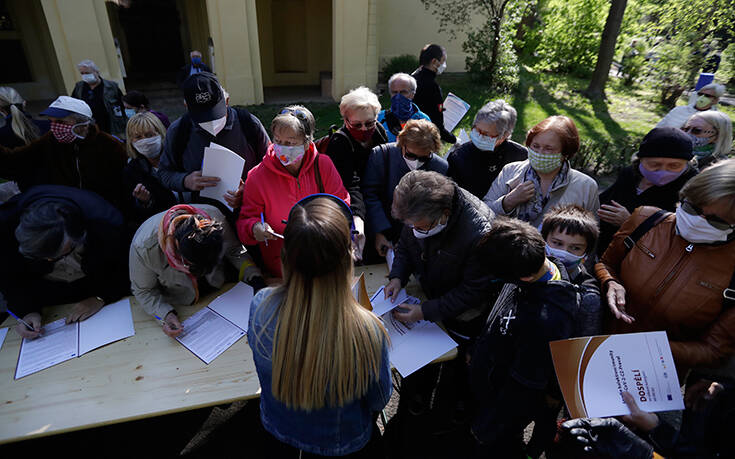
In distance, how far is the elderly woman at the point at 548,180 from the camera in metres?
2.67

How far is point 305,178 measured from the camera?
2855mm

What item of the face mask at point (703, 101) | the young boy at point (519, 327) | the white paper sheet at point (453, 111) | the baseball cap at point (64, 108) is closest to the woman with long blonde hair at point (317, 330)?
the young boy at point (519, 327)

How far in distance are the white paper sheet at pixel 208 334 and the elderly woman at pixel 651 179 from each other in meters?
2.70

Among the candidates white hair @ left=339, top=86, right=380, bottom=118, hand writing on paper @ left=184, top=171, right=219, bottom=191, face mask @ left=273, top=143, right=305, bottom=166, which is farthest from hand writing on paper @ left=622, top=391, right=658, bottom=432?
hand writing on paper @ left=184, top=171, right=219, bottom=191

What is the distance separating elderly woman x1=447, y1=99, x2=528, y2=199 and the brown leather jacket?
4.03ft

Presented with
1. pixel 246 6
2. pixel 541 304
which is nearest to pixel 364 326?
pixel 541 304

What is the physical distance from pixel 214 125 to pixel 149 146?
66cm

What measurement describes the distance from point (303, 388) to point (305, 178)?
170 centimetres

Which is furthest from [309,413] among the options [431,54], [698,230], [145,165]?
[431,54]

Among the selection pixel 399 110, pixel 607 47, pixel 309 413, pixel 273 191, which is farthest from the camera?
pixel 607 47

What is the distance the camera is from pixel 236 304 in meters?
2.68

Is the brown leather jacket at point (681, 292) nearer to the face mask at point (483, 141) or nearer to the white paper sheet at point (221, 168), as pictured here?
the face mask at point (483, 141)

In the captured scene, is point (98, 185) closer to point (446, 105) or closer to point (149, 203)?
point (149, 203)

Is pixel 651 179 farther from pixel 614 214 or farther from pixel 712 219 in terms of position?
pixel 712 219
